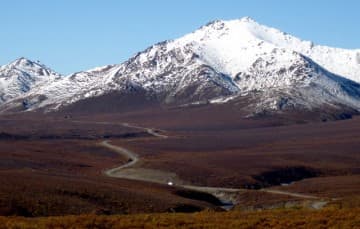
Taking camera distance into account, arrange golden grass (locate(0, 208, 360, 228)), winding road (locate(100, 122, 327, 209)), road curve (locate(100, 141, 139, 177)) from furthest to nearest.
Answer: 1. road curve (locate(100, 141, 139, 177))
2. winding road (locate(100, 122, 327, 209))
3. golden grass (locate(0, 208, 360, 228))

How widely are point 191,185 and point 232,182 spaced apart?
5514 millimetres

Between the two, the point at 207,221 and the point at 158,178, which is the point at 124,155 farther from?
the point at 207,221

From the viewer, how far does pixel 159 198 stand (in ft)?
190

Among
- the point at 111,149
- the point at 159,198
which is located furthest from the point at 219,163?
the point at 159,198

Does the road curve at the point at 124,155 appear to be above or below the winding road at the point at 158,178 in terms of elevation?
above

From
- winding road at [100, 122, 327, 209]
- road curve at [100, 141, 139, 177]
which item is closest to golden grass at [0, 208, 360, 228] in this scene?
winding road at [100, 122, 327, 209]

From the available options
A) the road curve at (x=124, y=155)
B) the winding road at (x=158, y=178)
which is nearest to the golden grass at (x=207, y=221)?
the winding road at (x=158, y=178)

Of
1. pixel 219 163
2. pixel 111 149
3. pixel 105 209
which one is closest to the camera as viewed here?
pixel 105 209

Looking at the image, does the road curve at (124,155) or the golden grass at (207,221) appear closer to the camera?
the golden grass at (207,221)

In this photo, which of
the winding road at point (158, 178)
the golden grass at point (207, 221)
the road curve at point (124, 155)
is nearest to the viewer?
the golden grass at point (207, 221)

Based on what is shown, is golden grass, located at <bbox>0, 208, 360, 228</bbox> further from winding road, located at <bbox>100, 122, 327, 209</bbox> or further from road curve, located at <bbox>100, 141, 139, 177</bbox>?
road curve, located at <bbox>100, 141, 139, 177</bbox>

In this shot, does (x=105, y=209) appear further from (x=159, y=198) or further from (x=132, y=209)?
(x=159, y=198)

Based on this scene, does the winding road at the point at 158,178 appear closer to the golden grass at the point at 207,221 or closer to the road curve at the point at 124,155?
the road curve at the point at 124,155

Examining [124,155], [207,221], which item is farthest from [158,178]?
[207,221]
